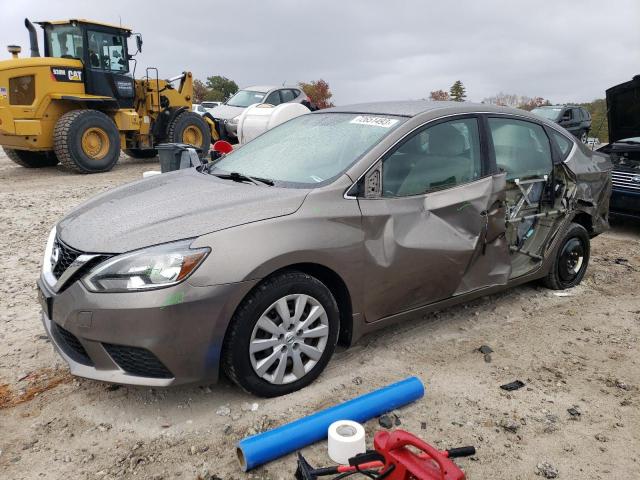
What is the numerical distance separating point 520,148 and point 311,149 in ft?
5.35

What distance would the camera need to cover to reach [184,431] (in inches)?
106

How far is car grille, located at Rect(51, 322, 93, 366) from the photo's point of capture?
2.68 metres

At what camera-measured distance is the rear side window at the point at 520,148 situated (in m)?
3.86

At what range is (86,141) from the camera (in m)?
10.7

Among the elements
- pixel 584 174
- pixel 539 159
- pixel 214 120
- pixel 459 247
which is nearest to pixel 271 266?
pixel 459 247

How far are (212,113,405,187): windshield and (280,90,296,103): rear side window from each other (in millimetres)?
12116

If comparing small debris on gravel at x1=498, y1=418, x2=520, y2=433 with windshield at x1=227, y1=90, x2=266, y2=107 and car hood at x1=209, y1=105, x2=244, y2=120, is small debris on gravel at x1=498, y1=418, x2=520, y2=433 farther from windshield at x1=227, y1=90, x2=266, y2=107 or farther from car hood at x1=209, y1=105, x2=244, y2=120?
windshield at x1=227, y1=90, x2=266, y2=107

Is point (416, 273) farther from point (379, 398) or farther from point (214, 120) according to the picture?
point (214, 120)

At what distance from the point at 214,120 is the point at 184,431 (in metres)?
12.5

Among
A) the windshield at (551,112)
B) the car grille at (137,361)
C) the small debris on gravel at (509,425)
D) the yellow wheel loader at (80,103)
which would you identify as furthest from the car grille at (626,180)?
the windshield at (551,112)

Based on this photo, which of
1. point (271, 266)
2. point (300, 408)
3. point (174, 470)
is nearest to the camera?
point (174, 470)

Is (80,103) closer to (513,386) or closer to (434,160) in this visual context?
(434,160)

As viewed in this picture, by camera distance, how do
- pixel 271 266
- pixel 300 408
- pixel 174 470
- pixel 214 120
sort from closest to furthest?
1. pixel 174 470
2. pixel 271 266
3. pixel 300 408
4. pixel 214 120

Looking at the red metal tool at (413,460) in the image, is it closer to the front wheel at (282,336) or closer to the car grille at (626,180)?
the front wheel at (282,336)
